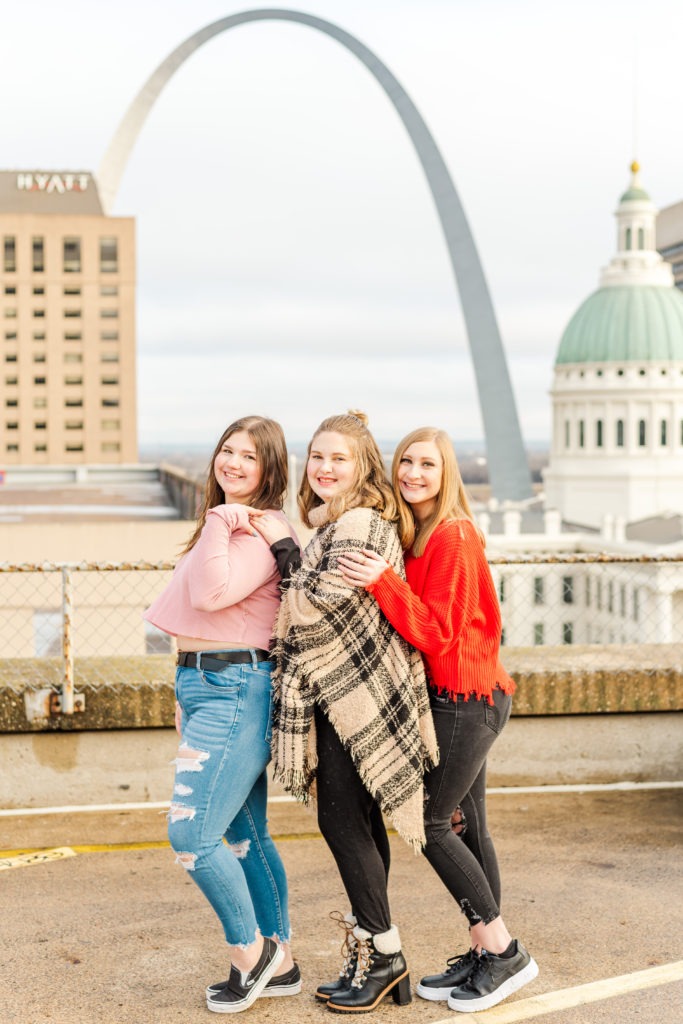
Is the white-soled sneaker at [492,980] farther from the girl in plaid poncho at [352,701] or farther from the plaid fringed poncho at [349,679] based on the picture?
the plaid fringed poncho at [349,679]

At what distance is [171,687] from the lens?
19.9 feet

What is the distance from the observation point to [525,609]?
278ft

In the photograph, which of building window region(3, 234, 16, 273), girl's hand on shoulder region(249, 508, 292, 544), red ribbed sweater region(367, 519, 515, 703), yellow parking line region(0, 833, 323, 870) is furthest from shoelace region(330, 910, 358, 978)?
building window region(3, 234, 16, 273)

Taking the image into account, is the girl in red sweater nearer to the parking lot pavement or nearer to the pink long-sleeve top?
the parking lot pavement

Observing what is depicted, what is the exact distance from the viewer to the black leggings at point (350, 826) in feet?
12.9

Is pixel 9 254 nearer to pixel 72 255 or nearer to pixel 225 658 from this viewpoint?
pixel 72 255

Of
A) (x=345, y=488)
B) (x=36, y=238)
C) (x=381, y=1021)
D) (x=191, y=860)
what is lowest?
(x=381, y=1021)

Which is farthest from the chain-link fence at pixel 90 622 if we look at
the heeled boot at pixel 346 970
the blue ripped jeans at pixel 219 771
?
the heeled boot at pixel 346 970

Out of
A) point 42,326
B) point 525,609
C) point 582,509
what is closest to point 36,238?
point 42,326

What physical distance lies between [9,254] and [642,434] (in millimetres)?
65911

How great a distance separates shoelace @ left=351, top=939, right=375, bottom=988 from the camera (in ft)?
13.1

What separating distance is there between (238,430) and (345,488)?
39 centimetres

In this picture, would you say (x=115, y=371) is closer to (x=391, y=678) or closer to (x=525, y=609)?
(x=525, y=609)

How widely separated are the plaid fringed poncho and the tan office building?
13194cm
